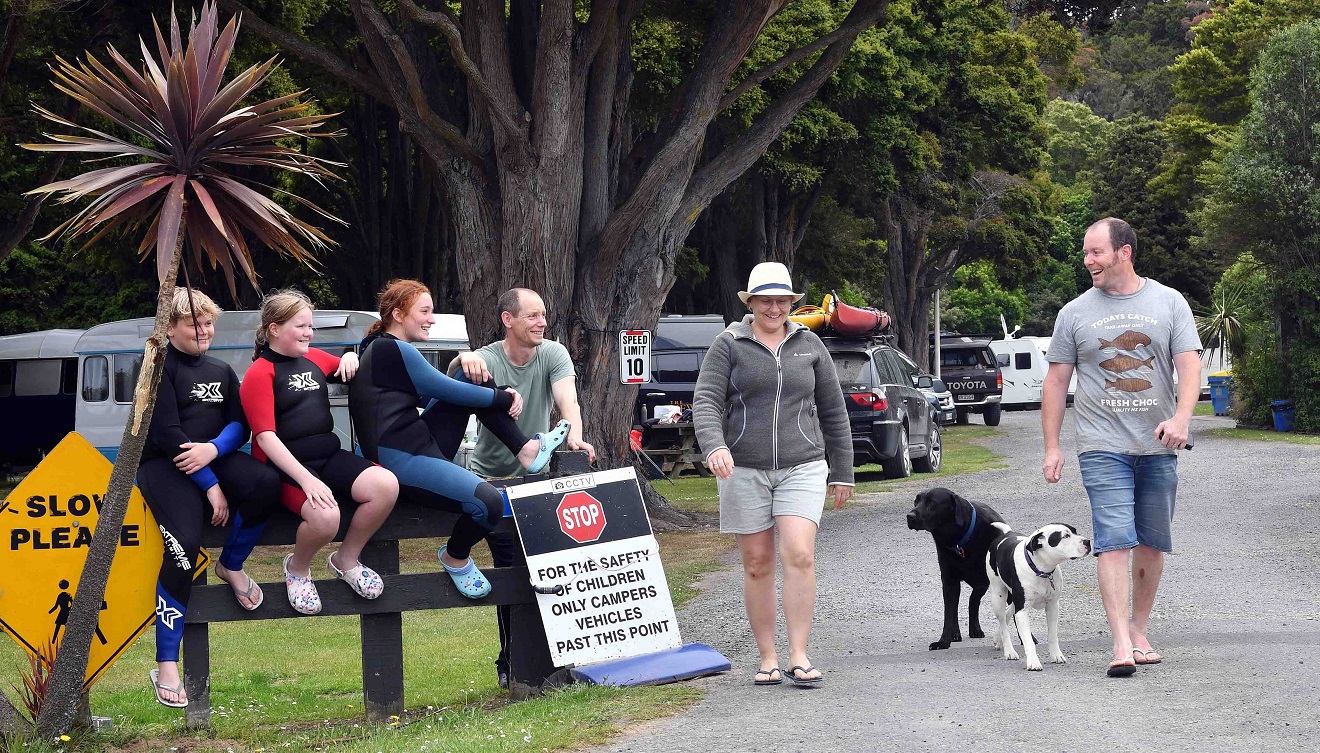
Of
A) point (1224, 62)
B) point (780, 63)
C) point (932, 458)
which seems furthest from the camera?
point (1224, 62)

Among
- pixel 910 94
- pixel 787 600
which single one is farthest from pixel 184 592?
pixel 910 94

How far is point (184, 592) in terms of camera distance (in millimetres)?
6574

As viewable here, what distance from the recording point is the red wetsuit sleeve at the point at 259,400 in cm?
641

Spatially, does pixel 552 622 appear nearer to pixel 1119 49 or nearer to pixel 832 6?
pixel 832 6

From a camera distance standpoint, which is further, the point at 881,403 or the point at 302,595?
the point at 881,403

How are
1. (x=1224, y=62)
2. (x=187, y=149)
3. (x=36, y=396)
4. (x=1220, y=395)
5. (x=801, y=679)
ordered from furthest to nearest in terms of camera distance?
(x=1224, y=62) < (x=1220, y=395) < (x=36, y=396) < (x=801, y=679) < (x=187, y=149)

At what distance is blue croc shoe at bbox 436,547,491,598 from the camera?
689 centimetres

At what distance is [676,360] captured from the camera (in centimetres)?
2873

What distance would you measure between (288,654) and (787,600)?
4.61 metres

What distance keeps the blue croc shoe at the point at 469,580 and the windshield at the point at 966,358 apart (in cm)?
3708

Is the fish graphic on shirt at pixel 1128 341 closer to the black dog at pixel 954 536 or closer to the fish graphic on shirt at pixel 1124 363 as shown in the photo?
the fish graphic on shirt at pixel 1124 363

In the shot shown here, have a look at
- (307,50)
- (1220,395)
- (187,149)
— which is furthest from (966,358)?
(187,149)

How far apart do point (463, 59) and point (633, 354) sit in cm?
375

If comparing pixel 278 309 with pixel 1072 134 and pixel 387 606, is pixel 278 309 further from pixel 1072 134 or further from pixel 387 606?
pixel 1072 134
